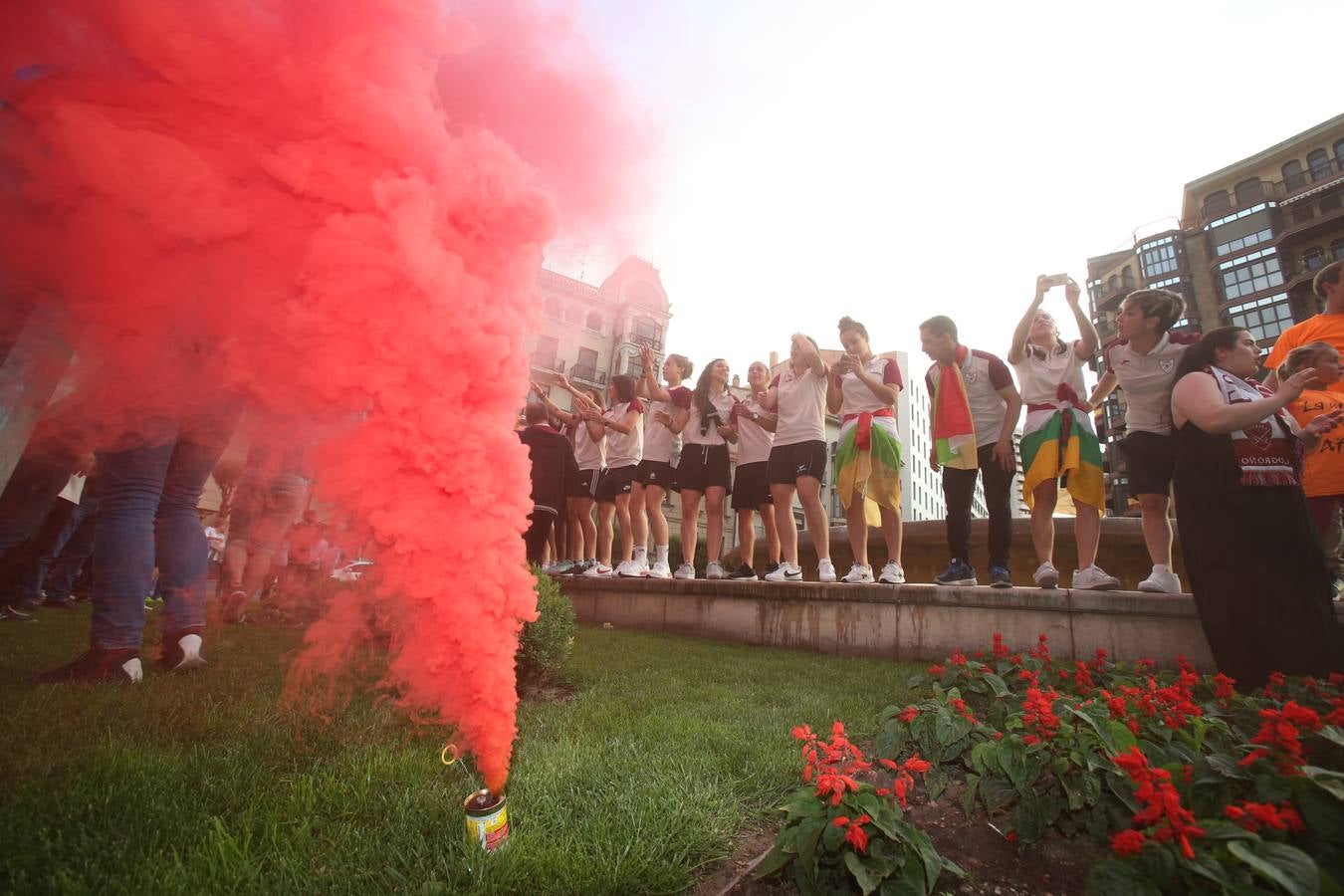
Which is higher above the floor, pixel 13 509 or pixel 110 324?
pixel 110 324

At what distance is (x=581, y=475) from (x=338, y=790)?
24.0ft

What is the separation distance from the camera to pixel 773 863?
197 centimetres

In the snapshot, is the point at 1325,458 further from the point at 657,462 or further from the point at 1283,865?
the point at 657,462

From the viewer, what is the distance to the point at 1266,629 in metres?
3.33

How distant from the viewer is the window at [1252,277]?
37.9 m

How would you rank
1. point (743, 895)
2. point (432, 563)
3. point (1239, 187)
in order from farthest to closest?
point (1239, 187)
point (432, 563)
point (743, 895)

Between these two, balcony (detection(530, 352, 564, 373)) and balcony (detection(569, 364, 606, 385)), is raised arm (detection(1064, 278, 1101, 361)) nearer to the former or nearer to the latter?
balcony (detection(530, 352, 564, 373))

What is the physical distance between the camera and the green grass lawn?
5.68ft

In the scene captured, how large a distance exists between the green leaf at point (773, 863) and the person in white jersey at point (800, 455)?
465cm

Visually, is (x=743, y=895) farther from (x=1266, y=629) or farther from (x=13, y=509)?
(x=13, y=509)

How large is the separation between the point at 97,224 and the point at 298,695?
2561 mm

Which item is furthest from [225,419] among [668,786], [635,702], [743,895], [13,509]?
[743,895]

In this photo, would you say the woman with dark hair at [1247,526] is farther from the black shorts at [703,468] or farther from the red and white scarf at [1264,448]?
the black shorts at [703,468]

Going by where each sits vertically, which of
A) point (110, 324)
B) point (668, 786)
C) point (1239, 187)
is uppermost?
point (1239, 187)
